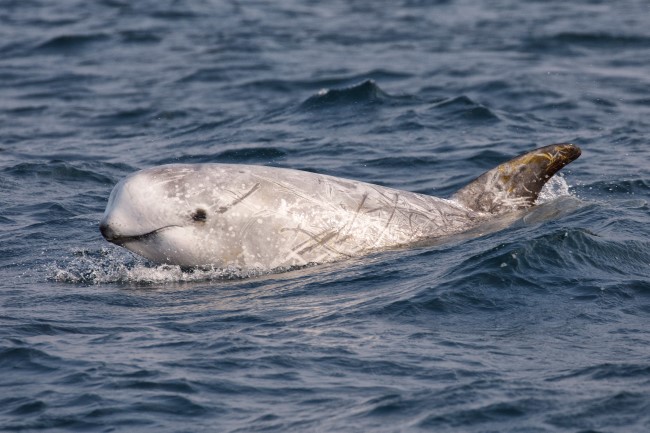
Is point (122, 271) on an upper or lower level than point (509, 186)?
lower

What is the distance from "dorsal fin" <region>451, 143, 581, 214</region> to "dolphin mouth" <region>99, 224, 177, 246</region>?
389 cm

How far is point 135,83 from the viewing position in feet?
86.2

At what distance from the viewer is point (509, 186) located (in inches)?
557

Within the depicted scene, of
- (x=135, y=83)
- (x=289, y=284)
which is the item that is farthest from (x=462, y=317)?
(x=135, y=83)

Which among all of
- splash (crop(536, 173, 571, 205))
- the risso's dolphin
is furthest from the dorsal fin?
splash (crop(536, 173, 571, 205))

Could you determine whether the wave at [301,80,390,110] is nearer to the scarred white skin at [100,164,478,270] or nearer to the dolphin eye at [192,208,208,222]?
the scarred white skin at [100,164,478,270]

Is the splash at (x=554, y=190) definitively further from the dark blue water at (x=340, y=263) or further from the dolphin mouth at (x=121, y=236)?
the dolphin mouth at (x=121, y=236)

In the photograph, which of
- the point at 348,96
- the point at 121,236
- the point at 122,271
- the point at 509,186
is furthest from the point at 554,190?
the point at 348,96

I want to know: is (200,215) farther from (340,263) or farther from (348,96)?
(348,96)

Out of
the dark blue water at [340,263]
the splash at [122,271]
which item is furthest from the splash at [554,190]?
the splash at [122,271]

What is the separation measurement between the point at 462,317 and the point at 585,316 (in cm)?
112

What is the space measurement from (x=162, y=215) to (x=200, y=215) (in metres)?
0.42

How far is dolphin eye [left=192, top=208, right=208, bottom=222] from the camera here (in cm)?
1239

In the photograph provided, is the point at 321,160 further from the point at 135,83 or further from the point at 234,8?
the point at 234,8
